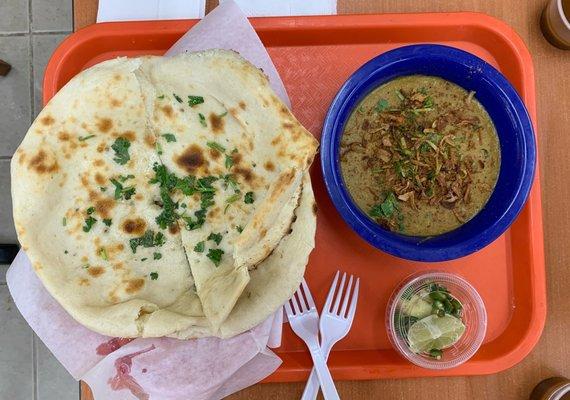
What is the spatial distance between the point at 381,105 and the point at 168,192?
1.92 ft

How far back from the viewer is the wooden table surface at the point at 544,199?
60.4 inches

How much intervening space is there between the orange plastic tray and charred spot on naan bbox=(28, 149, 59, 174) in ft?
1.06

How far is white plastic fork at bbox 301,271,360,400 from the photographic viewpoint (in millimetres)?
1450

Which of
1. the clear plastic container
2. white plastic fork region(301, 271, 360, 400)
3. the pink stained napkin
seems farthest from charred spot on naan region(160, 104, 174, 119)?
the clear plastic container

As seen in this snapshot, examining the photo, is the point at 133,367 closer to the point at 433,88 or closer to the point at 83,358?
the point at 83,358

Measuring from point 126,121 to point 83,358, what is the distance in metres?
0.58

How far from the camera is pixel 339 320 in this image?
4.76ft

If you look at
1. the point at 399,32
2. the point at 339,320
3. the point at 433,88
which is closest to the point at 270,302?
the point at 339,320

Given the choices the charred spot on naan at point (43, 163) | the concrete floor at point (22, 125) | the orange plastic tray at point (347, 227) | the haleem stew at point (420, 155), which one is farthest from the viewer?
the concrete floor at point (22, 125)

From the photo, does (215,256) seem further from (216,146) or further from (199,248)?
(216,146)

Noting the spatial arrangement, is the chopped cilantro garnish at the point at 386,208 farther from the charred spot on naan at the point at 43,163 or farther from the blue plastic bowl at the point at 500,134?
the charred spot on naan at the point at 43,163

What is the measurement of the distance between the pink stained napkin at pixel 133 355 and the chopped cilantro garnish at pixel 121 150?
35cm

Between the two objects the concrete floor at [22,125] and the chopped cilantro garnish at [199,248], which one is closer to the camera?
the chopped cilantro garnish at [199,248]

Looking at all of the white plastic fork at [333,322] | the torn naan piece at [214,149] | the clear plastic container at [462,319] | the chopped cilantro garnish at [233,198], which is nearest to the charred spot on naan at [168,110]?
the torn naan piece at [214,149]
